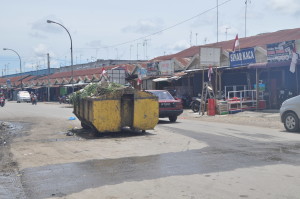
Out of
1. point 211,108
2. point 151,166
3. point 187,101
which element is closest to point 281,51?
point 211,108

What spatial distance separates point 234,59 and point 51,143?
16.8m

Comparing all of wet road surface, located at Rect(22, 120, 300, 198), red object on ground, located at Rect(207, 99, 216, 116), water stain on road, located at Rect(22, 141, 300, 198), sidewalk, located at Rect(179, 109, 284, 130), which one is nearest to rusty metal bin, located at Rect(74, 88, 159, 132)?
wet road surface, located at Rect(22, 120, 300, 198)

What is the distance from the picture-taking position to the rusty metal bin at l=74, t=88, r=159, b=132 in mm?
12375

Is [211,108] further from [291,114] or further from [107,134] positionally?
[107,134]

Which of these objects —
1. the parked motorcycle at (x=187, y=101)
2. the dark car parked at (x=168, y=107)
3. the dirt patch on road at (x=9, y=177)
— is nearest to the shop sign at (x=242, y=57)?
the parked motorcycle at (x=187, y=101)

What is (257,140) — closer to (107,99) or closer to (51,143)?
(107,99)

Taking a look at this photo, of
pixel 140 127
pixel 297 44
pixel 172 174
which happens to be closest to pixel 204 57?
pixel 297 44

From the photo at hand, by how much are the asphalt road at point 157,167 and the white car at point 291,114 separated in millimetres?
1140

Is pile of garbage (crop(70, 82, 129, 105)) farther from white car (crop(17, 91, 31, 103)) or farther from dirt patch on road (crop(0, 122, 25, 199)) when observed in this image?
white car (crop(17, 91, 31, 103))

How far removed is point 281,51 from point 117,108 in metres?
13.2

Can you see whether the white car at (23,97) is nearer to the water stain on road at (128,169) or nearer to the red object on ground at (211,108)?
the red object on ground at (211,108)

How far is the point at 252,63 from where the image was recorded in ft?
79.7

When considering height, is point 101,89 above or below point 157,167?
above

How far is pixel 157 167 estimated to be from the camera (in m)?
7.80
